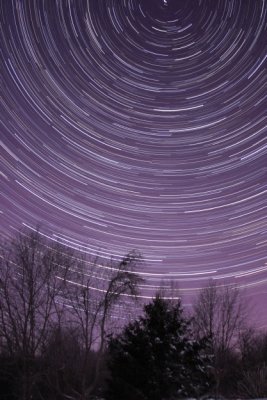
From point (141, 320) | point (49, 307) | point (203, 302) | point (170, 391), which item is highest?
point (203, 302)

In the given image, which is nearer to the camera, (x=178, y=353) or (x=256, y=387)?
(x=178, y=353)

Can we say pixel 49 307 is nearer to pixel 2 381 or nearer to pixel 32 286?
pixel 32 286

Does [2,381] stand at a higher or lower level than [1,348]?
lower

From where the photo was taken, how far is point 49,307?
2689 cm

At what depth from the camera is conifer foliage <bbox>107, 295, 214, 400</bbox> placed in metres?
17.5

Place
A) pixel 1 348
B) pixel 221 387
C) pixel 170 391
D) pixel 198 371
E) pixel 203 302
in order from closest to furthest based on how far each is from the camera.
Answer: pixel 170 391 < pixel 198 371 < pixel 1 348 < pixel 221 387 < pixel 203 302

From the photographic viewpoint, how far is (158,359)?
1772 cm

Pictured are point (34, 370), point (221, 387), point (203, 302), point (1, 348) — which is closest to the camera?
point (34, 370)

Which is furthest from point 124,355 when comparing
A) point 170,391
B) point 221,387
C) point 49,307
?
point 221,387

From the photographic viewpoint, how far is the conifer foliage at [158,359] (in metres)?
17.5

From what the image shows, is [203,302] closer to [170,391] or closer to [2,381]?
[2,381]

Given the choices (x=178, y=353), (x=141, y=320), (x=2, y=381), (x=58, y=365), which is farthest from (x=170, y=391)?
(x=2, y=381)

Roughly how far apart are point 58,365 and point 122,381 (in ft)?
32.2

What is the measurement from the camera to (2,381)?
2664 centimetres
